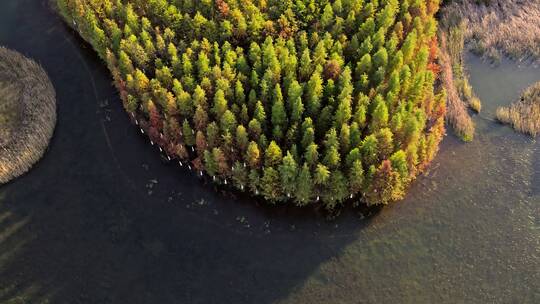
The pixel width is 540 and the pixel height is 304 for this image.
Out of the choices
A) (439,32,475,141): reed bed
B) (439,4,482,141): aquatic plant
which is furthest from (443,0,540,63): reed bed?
(439,32,475,141): reed bed

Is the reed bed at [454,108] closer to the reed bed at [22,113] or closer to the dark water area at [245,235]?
the dark water area at [245,235]

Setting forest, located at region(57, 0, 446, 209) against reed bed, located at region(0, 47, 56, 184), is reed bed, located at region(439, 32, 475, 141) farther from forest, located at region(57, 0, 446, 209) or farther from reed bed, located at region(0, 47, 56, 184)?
reed bed, located at region(0, 47, 56, 184)

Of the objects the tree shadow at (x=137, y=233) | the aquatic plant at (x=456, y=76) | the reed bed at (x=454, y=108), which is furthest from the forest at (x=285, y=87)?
the tree shadow at (x=137, y=233)

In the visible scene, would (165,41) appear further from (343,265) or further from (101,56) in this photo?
(343,265)

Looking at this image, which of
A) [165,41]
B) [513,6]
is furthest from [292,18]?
[513,6]

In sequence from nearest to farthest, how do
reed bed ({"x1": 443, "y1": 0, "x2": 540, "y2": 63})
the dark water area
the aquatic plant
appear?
the dark water area, the aquatic plant, reed bed ({"x1": 443, "y1": 0, "x2": 540, "y2": 63})

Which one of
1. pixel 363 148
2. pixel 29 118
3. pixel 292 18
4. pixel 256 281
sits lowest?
pixel 256 281

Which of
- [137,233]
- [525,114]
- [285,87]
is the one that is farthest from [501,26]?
[137,233]

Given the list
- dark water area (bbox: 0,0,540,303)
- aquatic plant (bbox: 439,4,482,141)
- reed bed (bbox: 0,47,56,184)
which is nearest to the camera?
dark water area (bbox: 0,0,540,303)
